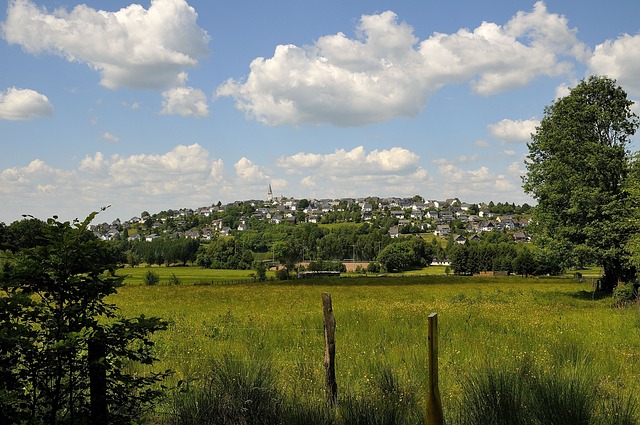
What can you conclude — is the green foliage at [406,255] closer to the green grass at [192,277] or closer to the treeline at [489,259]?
the treeline at [489,259]

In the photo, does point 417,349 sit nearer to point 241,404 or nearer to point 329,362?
point 329,362

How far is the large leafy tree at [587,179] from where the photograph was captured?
85.8 ft

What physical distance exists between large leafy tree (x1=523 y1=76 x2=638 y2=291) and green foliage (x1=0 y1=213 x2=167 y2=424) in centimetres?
2710

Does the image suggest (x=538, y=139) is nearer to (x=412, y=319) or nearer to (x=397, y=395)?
(x=412, y=319)

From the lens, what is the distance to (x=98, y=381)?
486 cm

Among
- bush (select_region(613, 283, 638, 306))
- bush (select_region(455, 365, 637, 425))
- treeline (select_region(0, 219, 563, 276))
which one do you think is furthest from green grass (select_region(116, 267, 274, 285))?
bush (select_region(455, 365, 637, 425))

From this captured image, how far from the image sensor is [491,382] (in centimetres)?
648

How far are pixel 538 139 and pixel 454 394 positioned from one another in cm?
2703

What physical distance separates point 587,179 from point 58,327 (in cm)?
2880

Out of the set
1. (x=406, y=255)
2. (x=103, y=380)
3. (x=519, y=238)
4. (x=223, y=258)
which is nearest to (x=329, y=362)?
(x=103, y=380)

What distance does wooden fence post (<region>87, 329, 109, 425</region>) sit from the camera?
15.4 ft

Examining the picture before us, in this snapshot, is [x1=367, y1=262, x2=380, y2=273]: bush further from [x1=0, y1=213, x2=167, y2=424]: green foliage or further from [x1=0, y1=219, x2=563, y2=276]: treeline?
[x1=0, y1=213, x2=167, y2=424]: green foliage

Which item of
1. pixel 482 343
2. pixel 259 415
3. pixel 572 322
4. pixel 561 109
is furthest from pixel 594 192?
pixel 259 415

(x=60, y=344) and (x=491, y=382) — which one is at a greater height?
(x=60, y=344)
